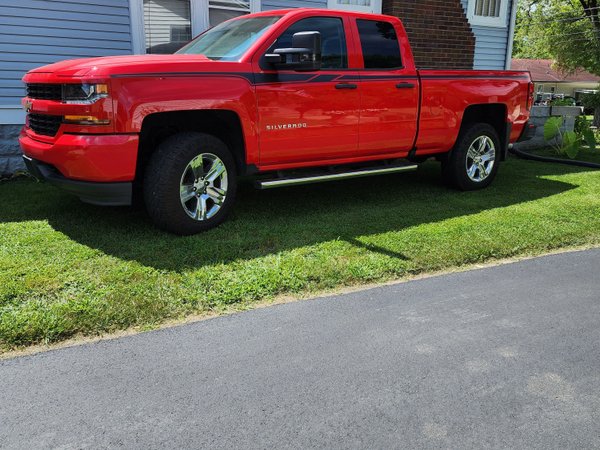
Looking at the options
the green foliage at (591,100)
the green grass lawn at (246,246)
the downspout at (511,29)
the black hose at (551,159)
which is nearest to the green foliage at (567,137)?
the black hose at (551,159)

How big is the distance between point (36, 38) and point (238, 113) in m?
4.62

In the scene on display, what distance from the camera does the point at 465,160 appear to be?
7.25 metres

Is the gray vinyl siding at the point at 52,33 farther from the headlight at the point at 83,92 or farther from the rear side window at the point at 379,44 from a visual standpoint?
the rear side window at the point at 379,44

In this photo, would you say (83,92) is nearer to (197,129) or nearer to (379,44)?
(197,129)

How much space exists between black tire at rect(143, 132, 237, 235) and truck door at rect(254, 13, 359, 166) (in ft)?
1.99

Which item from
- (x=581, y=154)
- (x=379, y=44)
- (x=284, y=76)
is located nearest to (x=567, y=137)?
(x=581, y=154)

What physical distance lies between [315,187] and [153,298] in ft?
13.0

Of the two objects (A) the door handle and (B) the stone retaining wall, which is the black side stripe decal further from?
(B) the stone retaining wall

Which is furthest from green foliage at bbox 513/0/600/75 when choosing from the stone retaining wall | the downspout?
the stone retaining wall

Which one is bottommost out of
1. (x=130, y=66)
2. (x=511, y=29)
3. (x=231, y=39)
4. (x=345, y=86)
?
(x=345, y=86)

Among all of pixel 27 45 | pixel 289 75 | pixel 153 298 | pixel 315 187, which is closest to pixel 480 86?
pixel 315 187

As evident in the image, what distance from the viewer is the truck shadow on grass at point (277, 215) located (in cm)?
480

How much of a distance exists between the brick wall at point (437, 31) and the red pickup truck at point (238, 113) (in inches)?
166

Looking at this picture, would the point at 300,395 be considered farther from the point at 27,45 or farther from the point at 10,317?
the point at 27,45
